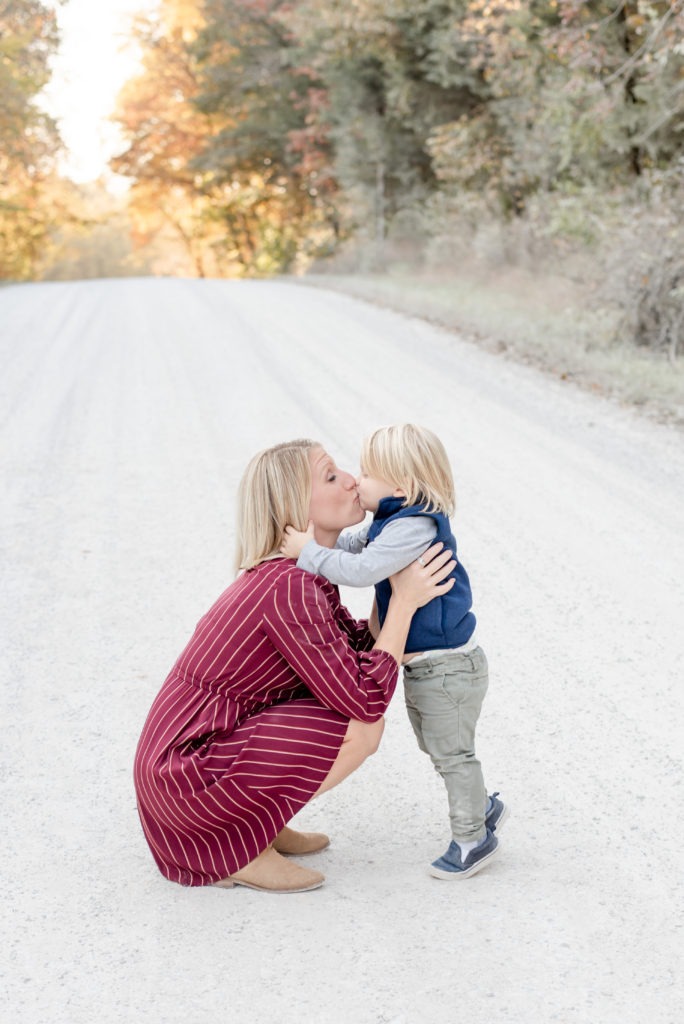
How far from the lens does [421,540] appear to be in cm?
332

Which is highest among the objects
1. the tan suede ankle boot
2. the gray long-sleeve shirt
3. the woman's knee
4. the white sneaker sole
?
the gray long-sleeve shirt

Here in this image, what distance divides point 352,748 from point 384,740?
1066 mm

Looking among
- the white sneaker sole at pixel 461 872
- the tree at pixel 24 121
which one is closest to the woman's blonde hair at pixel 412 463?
the white sneaker sole at pixel 461 872

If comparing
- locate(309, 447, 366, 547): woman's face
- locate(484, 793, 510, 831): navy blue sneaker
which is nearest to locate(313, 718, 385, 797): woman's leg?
locate(484, 793, 510, 831): navy blue sneaker

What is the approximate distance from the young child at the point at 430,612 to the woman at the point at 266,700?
0.22 feet

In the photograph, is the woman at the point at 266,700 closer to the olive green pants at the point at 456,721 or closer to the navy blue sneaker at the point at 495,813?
the olive green pants at the point at 456,721

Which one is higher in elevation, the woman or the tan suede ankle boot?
the woman

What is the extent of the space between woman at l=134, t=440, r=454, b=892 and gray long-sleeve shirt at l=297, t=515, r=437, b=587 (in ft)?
0.15

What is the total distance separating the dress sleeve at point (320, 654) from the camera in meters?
3.18

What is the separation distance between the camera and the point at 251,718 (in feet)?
10.7

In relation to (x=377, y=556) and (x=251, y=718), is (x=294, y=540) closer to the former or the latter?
(x=377, y=556)

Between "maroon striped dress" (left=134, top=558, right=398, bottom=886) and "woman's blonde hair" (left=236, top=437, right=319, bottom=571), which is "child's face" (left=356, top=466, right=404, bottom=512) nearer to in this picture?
"woman's blonde hair" (left=236, top=437, right=319, bottom=571)

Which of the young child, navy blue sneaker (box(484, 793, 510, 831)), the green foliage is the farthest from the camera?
the green foliage

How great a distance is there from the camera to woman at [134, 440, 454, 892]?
3.19m
